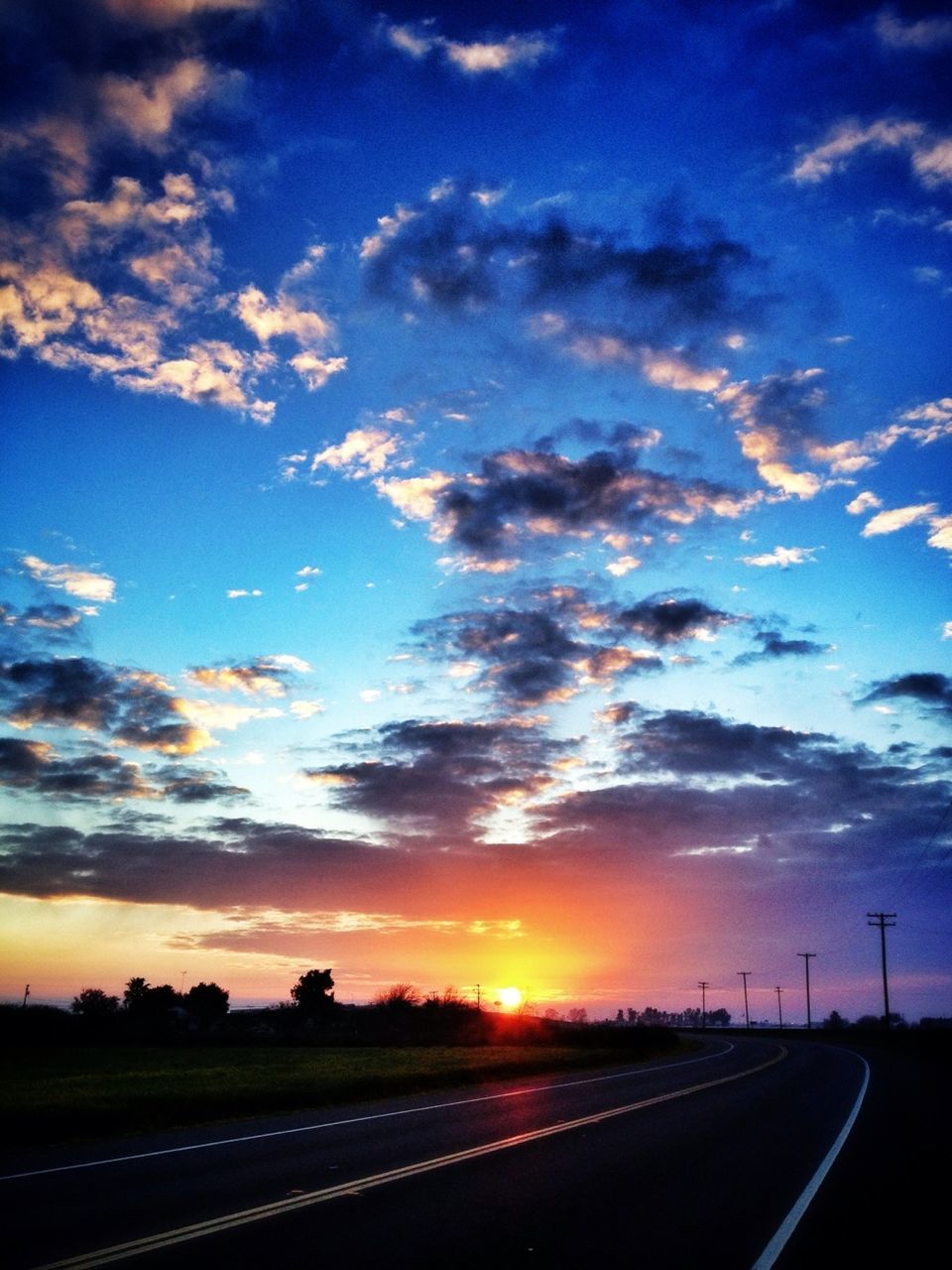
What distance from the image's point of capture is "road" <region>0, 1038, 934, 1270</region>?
285 inches

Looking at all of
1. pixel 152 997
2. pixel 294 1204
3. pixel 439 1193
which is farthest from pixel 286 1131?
pixel 152 997

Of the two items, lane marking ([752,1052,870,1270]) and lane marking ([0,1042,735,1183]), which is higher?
Answer: lane marking ([752,1052,870,1270])

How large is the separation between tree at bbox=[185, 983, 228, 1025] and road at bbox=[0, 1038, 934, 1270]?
135 m

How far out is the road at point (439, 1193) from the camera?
723cm

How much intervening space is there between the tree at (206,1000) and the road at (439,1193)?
135214 mm

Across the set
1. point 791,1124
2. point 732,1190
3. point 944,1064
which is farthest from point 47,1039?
point 732,1190

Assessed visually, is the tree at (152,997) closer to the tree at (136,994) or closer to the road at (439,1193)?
the tree at (136,994)

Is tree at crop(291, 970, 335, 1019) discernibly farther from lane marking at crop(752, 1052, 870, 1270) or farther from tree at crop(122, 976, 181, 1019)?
lane marking at crop(752, 1052, 870, 1270)

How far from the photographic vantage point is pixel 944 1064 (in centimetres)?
4094

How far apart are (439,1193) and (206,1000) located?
14601 cm

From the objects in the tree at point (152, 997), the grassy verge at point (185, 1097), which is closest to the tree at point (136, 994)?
the tree at point (152, 997)

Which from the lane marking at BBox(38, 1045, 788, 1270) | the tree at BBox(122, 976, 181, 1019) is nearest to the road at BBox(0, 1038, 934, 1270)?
the lane marking at BBox(38, 1045, 788, 1270)

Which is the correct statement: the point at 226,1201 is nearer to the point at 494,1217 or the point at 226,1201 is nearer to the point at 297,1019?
the point at 494,1217

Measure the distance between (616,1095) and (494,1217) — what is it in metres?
13.7
